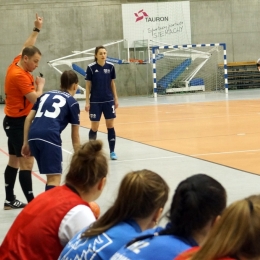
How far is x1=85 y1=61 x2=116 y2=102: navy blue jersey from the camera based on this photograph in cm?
989

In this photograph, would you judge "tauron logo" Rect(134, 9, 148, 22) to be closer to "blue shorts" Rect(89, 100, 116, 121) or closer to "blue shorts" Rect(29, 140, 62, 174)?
"blue shorts" Rect(89, 100, 116, 121)

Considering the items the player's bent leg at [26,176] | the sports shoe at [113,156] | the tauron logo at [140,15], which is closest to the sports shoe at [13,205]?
the player's bent leg at [26,176]

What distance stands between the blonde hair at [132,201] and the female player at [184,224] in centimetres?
25

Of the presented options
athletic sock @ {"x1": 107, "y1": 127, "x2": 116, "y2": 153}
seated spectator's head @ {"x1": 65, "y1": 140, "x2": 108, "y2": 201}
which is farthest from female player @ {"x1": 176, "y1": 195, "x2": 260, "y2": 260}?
athletic sock @ {"x1": 107, "y1": 127, "x2": 116, "y2": 153}

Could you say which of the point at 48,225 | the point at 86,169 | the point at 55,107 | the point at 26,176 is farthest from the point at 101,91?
the point at 48,225

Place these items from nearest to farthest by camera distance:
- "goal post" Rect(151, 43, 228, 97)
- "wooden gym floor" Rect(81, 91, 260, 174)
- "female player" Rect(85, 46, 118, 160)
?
"wooden gym floor" Rect(81, 91, 260, 174), "female player" Rect(85, 46, 118, 160), "goal post" Rect(151, 43, 228, 97)

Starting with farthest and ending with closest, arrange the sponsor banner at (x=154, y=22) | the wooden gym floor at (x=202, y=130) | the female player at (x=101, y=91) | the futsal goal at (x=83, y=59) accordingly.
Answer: the sponsor banner at (x=154, y=22) < the futsal goal at (x=83, y=59) < the female player at (x=101, y=91) < the wooden gym floor at (x=202, y=130)

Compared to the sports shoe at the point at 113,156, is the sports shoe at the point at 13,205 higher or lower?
higher

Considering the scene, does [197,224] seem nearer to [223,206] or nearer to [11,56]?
[223,206]

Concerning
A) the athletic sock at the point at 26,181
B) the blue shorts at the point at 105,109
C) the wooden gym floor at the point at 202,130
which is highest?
the blue shorts at the point at 105,109

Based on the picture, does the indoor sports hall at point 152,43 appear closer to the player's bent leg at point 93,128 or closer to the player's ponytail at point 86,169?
the player's bent leg at point 93,128

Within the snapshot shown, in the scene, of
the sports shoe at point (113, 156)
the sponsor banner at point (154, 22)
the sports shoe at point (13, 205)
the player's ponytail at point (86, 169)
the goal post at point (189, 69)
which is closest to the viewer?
the player's ponytail at point (86, 169)

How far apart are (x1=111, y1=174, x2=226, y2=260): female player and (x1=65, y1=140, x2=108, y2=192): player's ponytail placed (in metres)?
1.01

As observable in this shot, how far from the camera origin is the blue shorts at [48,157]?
541 centimetres
